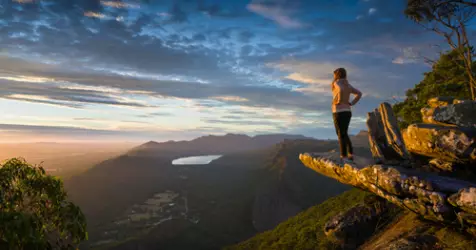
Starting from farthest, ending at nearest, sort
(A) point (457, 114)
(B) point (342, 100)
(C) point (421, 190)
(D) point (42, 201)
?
1. (A) point (457, 114)
2. (B) point (342, 100)
3. (C) point (421, 190)
4. (D) point (42, 201)

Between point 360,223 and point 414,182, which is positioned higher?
point 414,182

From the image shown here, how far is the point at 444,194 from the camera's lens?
9.60 metres

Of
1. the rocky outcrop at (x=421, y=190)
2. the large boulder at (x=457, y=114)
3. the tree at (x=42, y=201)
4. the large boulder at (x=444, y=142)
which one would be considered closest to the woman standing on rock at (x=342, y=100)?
the rocky outcrop at (x=421, y=190)

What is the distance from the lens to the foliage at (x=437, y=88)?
2689 cm

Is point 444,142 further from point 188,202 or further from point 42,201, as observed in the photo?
point 188,202

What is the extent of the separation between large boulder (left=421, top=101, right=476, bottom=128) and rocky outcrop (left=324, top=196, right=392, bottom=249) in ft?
17.7

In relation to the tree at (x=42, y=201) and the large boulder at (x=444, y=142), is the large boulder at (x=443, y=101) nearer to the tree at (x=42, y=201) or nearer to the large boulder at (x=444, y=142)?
the large boulder at (x=444, y=142)

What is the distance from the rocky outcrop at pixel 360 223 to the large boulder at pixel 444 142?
4137 mm

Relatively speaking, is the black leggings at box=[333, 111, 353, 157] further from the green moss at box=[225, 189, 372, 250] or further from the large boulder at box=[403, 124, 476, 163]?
the green moss at box=[225, 189, 372, 250]

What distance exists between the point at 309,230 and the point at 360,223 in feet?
23.0

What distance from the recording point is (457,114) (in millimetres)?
13109

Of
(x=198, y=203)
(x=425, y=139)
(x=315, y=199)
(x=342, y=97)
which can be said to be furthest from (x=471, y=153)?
(x=198, y=203)

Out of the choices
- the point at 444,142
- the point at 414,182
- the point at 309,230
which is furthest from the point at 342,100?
the point at 309,230

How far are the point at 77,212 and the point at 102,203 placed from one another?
125 m
